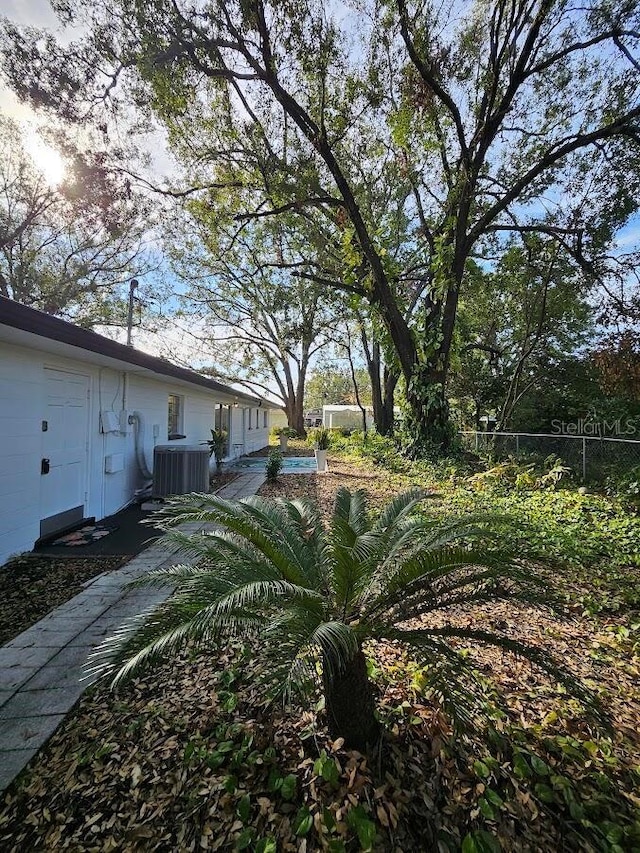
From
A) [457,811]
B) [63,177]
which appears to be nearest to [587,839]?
[457,811]

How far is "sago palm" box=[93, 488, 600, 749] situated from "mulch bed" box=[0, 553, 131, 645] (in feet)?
5.90

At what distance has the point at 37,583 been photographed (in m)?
3.86

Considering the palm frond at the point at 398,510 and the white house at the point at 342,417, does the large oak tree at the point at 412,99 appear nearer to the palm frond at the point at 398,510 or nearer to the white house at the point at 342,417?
the palm frond at the point at 398,510

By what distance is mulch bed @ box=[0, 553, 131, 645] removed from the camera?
3211mm

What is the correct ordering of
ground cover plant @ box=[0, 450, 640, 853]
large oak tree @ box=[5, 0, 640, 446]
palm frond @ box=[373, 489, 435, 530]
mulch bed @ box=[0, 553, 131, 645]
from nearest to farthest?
ground cover plant @ box=[0, 450, 640, 853], palm frond @ box=[373, 489, 435, 530], mulch bed @ box=[0, 553, 131, 645], large oak tree @ box=[5, 0, 640, 446]

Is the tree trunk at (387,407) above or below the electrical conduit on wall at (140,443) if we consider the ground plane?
above

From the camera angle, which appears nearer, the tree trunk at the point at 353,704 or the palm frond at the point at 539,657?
the palm frond at the point at 539,657

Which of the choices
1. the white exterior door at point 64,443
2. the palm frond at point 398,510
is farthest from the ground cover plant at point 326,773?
the white exterior door at point 64,443

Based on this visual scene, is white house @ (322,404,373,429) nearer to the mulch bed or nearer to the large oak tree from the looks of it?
the large oak tree

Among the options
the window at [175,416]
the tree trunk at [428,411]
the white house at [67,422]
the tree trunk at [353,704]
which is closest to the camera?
the tree trunk at [353,704]

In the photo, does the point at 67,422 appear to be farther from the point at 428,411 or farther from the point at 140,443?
the point at 428,411

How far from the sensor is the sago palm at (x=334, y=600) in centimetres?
160

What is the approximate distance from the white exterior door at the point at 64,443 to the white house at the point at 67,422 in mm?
14

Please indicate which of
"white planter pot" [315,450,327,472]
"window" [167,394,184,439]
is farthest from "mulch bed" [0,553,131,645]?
"white planter pot" [315,450,327,472]
